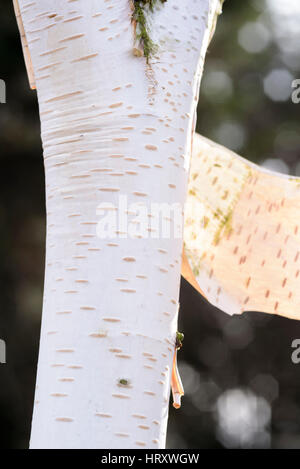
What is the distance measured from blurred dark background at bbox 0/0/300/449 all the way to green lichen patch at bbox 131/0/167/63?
4.21 m

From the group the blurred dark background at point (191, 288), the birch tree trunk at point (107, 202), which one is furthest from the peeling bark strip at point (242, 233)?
the blurred dark background at point (191, 288)

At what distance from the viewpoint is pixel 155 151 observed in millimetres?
1164

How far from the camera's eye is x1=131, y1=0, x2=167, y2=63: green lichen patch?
1.20 metres

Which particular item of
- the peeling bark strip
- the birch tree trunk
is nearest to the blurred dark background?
the peeling bark strip

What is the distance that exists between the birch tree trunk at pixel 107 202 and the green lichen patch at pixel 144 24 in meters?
0.02

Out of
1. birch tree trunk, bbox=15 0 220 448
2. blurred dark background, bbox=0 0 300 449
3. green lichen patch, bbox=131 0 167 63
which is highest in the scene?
blurred dark background, bbox=0 0 300 449

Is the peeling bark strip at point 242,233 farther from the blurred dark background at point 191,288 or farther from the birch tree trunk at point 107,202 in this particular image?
the blurred dark background at point 191,288

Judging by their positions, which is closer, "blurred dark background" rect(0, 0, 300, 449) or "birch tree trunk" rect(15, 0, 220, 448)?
"birch tree trunk" rect(15, 0, 220, 448)

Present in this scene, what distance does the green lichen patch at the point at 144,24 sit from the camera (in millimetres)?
1196

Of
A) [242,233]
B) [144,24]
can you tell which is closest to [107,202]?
[144,24]

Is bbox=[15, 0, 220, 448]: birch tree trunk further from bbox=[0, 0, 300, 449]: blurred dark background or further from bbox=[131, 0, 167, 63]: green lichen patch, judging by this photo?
bbox=[0, 0, 300, 449]: blurred dark background

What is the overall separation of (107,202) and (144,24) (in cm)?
35
